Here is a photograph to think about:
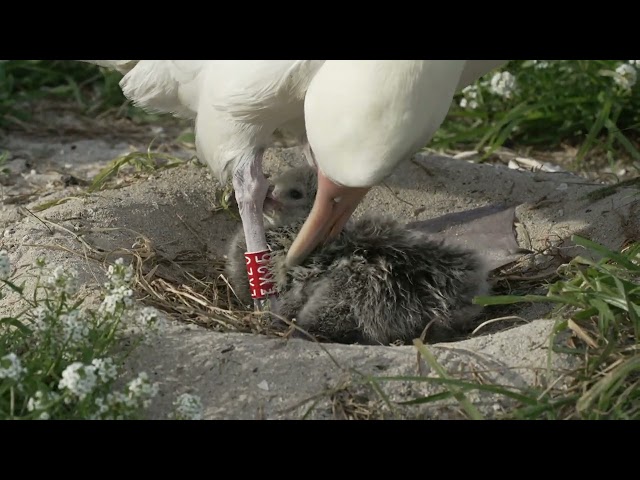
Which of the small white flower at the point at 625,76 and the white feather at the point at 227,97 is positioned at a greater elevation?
the white feather at the point at 227,97

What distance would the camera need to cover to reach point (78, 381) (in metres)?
2.63

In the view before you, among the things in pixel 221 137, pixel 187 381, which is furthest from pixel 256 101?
pixel 187 381

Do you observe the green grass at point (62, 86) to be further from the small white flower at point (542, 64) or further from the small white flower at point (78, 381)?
the small white flower at point (78, 381)

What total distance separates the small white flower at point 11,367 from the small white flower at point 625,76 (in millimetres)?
3790

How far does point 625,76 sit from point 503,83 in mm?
629

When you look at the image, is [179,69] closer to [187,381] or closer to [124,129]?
[187,381]

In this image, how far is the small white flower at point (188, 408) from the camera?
2762 millimetres

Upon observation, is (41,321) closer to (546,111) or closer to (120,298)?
(120,298)

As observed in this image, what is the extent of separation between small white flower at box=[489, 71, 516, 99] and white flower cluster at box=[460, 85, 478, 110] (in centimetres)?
23

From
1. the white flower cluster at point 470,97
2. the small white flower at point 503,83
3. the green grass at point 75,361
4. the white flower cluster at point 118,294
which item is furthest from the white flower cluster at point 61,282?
the white flower cluster at point 470,97

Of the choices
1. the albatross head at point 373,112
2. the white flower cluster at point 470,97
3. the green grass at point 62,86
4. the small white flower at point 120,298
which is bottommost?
the green grass at point 62,86

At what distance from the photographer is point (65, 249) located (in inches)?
155

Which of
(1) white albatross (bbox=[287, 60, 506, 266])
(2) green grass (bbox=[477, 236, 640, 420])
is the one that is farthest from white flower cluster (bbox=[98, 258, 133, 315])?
(2) green grass (bbox=[477, 236, 640, 420])

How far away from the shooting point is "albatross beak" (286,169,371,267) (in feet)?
12.4
